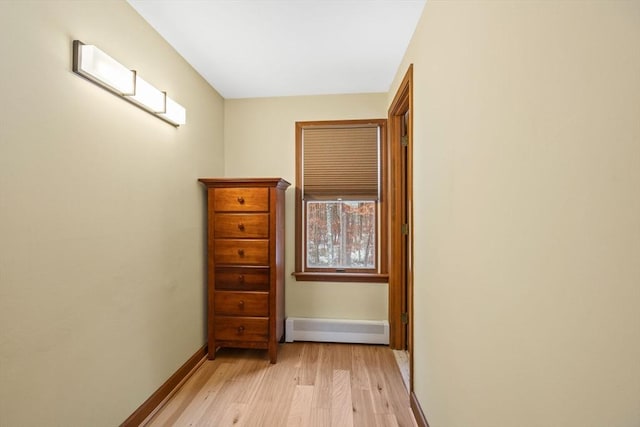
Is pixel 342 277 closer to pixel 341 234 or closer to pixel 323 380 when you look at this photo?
pixel 341 234

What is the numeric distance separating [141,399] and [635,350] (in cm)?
218

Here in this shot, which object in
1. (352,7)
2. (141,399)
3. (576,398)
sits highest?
(352,7)

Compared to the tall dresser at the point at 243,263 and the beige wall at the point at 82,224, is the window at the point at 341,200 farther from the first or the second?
the beige wall at the point at 82,224

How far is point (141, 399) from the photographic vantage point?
1.67 metres

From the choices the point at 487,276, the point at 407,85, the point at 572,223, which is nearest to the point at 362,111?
the point at 407,85

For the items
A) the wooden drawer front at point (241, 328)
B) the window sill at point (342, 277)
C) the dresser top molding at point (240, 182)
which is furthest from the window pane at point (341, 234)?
the wooden drawer front at point (241, 328)

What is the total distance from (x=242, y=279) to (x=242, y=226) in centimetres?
45

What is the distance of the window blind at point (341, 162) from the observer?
9.16 feet

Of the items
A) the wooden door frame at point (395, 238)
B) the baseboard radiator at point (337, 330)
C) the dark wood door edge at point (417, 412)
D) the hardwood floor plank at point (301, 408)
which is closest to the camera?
the dark wood door edge at point (417, 412)

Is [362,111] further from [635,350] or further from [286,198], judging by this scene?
[635,350]

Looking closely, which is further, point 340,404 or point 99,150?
point 340,404

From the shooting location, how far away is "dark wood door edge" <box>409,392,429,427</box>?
1576 millimetres

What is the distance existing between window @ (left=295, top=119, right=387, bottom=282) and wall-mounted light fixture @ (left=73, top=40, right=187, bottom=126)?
1.29m

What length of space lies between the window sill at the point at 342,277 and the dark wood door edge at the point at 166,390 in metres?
1.05
